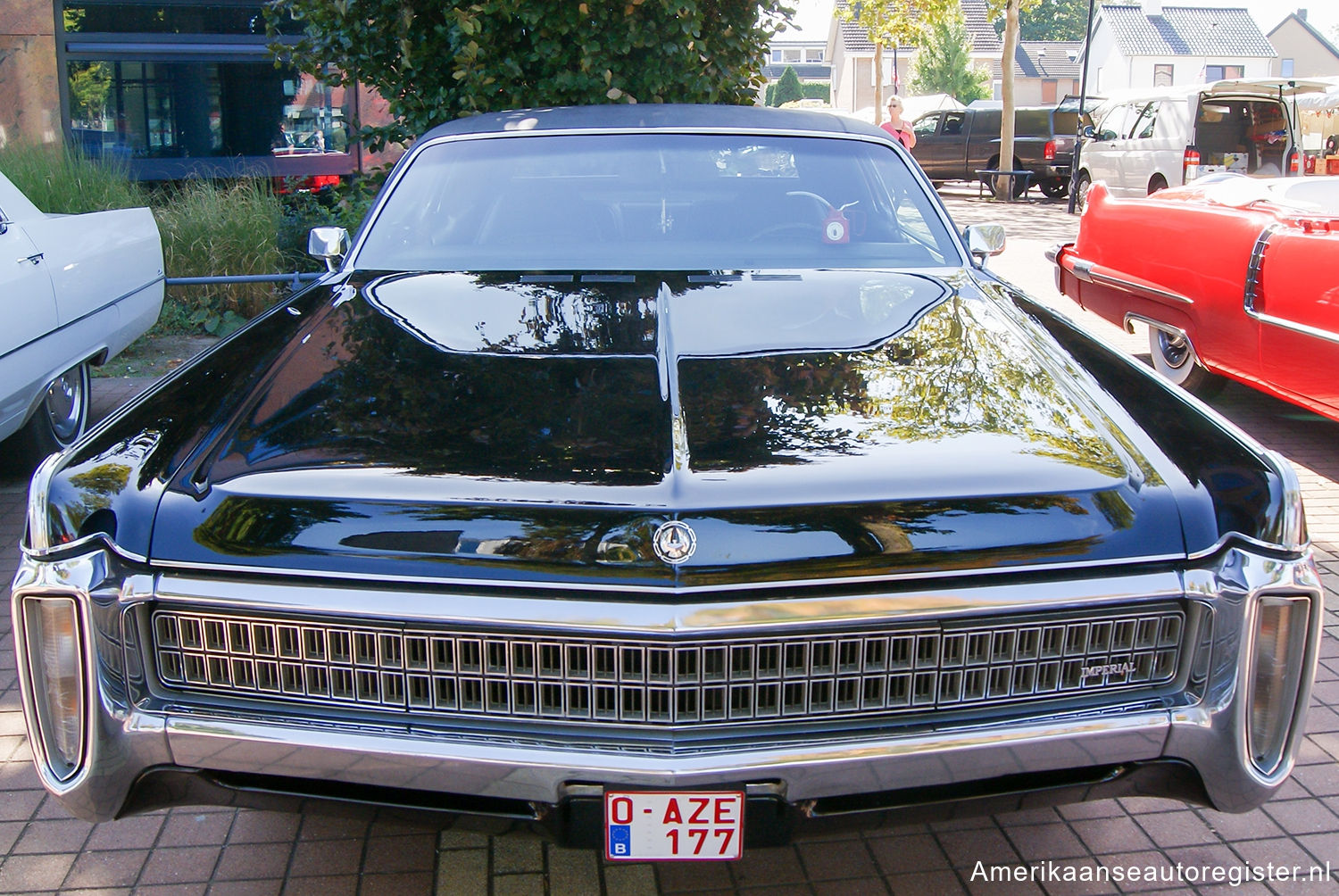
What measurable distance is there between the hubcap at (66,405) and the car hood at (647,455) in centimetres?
329

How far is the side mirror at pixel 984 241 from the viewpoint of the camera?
366 centimetres

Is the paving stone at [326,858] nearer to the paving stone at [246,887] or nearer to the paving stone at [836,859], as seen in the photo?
the paving stone at [246,887]

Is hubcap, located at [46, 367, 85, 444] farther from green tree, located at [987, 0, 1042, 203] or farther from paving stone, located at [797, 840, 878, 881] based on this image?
green tree, located at [987, 0, 1042, 203]

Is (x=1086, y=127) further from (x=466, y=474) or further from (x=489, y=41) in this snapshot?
(x=466, y=474)

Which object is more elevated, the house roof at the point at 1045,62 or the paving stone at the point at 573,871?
the house roof at the point at 1045,62

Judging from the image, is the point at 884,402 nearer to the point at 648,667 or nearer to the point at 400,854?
the point at 648,667

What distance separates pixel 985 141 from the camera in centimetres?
2306

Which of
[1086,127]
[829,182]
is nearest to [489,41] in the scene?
[829,182]

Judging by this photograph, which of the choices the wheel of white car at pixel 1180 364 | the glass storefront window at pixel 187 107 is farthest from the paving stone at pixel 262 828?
the glass storefront window at pixel 187 107

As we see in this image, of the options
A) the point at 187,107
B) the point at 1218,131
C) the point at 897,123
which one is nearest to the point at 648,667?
the point at 187,107

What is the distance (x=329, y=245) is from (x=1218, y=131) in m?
13.8

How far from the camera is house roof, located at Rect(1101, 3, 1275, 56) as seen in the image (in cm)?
6291

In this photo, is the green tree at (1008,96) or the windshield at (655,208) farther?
the green tree at (1008,96)

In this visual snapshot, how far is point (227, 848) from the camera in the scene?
2588mm
